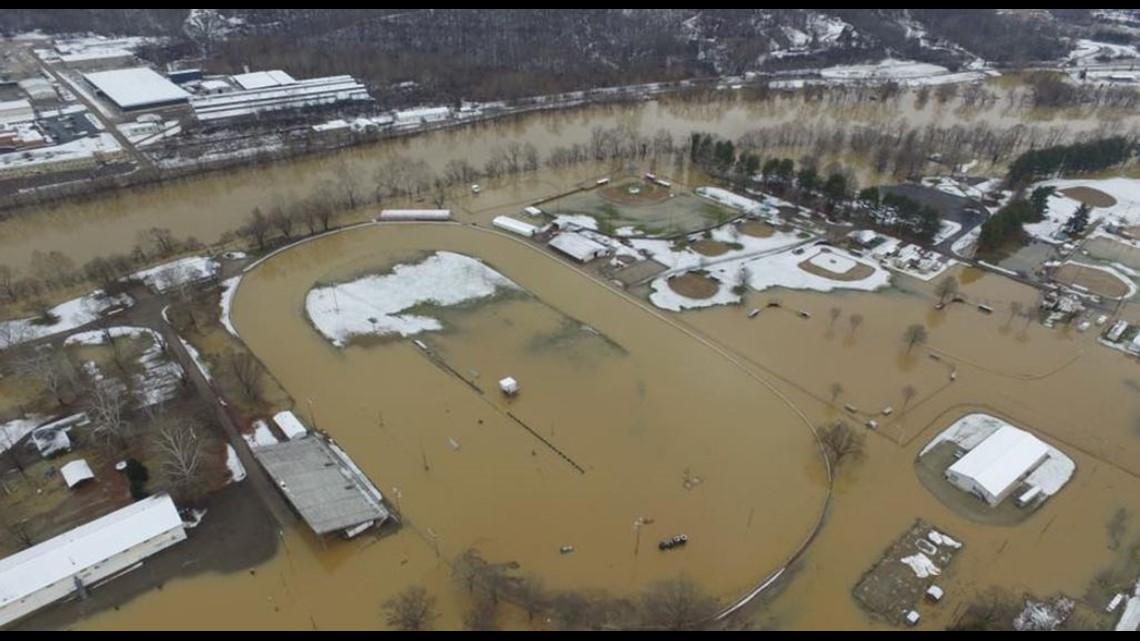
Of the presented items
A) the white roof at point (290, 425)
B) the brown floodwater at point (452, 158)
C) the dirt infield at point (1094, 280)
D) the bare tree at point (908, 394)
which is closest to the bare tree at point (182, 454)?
the white roof at point (290, 425)

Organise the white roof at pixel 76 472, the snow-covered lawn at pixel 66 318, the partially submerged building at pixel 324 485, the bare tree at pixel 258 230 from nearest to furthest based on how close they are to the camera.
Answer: the partially submerged building at pixel 324 485, the white roof at pixel 76 472, the snow-covered lawn at pixel 66 318, the bare tree at pixel 258 230

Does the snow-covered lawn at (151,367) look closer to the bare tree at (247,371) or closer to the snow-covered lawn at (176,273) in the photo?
the bare tree at (247,371)

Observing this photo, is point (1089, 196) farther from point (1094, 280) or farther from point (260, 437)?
point (260, 437)

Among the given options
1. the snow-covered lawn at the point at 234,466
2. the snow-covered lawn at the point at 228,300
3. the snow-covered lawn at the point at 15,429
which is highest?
the snow-covered lawn at the point at 228,300

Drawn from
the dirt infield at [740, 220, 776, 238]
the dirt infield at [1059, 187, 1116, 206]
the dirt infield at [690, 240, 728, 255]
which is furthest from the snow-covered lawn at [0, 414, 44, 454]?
the dirt infield at [1059, 187, 1116, 206]

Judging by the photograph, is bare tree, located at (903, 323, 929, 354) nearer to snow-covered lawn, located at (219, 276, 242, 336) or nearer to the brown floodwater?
the brown floodwater

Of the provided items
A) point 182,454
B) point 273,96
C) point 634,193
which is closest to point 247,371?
point 182,454
